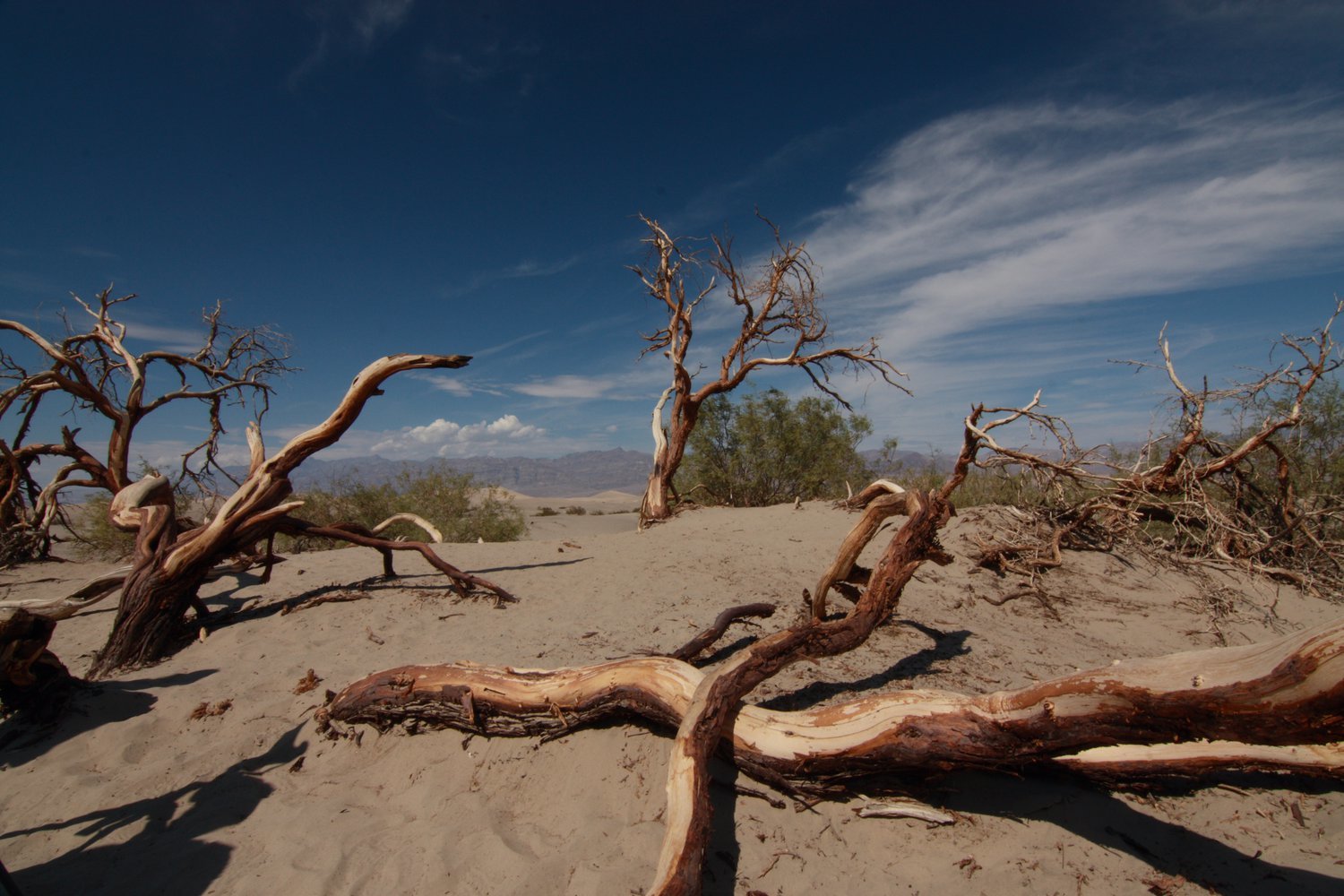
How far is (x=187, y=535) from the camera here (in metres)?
5.21

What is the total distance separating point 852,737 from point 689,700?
74 cm

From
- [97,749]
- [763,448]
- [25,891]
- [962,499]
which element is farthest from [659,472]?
[25,891]

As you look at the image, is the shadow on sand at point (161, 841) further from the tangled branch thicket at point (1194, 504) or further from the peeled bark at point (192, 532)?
the tangled branch thicket at point (1194, 504)

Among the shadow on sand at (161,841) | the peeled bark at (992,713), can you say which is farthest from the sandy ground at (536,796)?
the peeled bark at (992,713)

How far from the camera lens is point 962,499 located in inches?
449

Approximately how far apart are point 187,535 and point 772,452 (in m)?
11.0

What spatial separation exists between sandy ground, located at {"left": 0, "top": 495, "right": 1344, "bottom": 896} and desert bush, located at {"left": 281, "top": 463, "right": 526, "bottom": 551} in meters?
7.63

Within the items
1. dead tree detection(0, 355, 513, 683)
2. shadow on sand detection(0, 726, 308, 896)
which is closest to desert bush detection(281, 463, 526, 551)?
dead tree detection(0, 355, 513, 683)

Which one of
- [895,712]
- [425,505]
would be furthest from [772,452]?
[895,712]

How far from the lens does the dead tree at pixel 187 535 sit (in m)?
4.96

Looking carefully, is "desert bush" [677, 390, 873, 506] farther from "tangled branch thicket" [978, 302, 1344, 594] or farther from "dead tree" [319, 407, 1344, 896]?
"dead tree" [319, 407, 1344, 896]

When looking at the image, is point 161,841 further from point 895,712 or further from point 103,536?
point 103,536

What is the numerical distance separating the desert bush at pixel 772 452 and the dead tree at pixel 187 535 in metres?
8.92

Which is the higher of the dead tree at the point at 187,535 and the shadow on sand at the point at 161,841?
the dead tree at the point at 187,535
